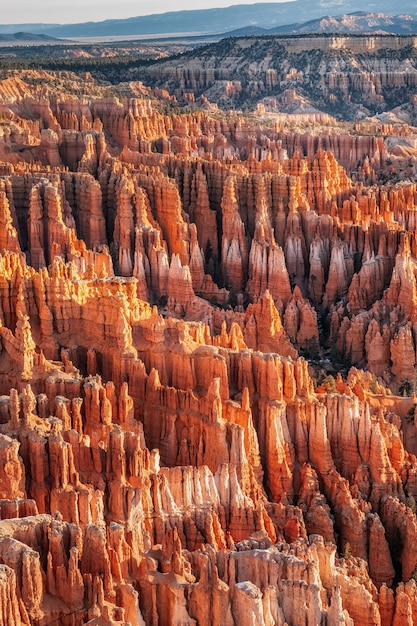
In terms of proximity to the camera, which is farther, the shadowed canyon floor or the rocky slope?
the rocky slope

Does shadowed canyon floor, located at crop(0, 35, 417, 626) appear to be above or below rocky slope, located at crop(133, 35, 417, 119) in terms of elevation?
above

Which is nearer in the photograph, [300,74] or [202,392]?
[202,392]

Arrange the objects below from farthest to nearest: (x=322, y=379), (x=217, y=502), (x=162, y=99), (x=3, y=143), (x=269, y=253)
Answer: (x=162, y=99), (x=3, y=143), (x=269, y=253), (x=322, y=379), (x=217, y=502)

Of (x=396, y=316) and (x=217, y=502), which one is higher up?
(x=217, y=502)

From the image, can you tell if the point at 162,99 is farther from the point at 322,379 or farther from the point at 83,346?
the point at 83,346

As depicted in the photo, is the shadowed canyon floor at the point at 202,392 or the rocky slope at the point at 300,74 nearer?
the shadowed canyon floor at the point at 202,392

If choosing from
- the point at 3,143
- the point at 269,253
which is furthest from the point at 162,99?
the point at 269,253

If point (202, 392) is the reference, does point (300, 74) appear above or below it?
below

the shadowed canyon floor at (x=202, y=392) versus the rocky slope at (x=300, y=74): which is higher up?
the shadowed canyon floor at (x=202, y=392)
